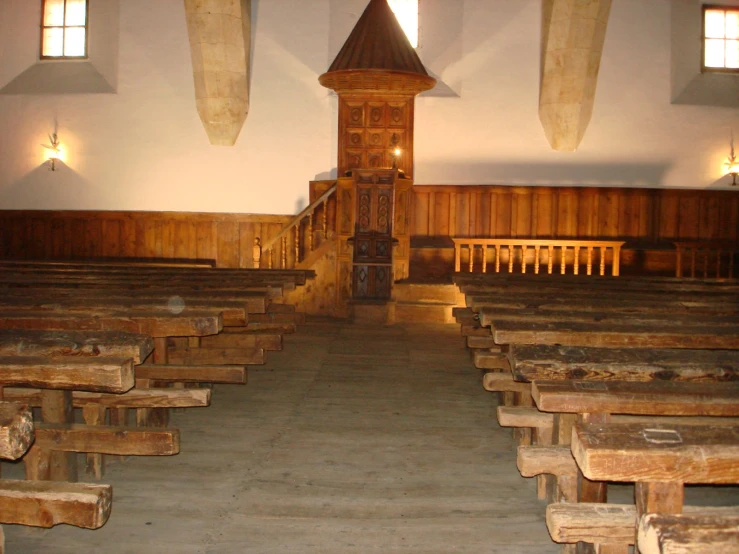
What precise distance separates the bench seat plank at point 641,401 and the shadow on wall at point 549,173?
8.78 metres

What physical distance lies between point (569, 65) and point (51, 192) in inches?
298

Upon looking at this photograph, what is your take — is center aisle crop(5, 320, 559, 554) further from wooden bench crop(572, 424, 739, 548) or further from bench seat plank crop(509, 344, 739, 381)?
wooden bench crop(572, 424, 739, 548)

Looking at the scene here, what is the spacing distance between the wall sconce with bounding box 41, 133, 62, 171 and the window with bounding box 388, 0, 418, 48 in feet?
17.0

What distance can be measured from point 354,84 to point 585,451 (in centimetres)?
902

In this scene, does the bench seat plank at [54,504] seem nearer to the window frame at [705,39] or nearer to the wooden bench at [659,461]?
the wooden bench at [659,461]

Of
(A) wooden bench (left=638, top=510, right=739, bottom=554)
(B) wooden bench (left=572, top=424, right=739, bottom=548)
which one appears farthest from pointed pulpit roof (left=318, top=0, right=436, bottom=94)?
(A) wooden bench (left=638, top=510, right=739, bottom=554)

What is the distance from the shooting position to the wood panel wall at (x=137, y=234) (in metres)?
11.3

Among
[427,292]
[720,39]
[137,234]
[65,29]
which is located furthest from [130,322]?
[720,39]

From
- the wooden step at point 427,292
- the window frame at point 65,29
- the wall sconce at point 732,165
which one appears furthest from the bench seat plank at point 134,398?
the wall sconce at point 732,165

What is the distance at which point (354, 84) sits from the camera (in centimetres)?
1033

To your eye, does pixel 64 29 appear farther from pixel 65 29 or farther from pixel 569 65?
pixel 569 65

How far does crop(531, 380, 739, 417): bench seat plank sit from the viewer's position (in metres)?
2.39

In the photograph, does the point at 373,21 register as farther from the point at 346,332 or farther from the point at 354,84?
the point at 346,332

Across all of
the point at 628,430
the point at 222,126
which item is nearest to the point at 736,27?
the point at 222,126
